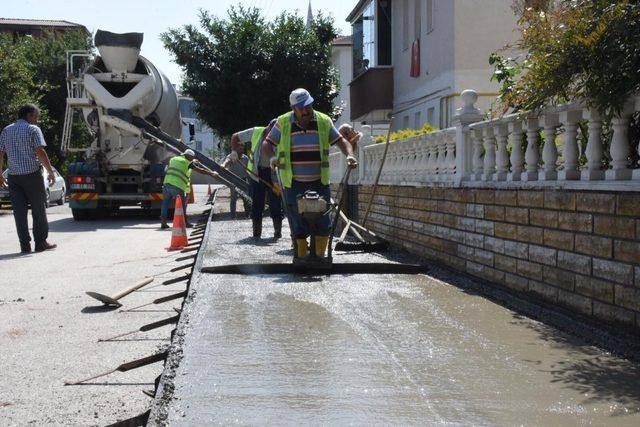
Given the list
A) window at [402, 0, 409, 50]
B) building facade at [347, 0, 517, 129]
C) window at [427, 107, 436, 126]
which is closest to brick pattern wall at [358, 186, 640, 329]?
building facade at [347, 0, 517, 129]

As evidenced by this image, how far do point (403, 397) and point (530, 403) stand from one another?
539 millimetres

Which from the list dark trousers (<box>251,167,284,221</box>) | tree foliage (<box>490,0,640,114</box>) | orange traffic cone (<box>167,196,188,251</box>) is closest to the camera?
tree foliage (<box>490,0,640,114</box>)

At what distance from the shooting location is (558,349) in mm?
4641

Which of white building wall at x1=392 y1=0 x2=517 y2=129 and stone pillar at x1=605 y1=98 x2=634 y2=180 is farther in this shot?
white building wall at x1=392 y1=0 x2=517 y2=129

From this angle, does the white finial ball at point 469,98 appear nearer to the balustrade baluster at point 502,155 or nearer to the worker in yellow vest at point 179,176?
the balustrade baluster at point 502,155

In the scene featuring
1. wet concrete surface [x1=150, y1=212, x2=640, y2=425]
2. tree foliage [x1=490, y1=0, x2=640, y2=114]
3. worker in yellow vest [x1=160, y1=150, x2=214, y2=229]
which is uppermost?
tree foliage [x1=490, y1=0, x2=640, y2=114]

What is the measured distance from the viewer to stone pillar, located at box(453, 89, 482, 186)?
7.89m

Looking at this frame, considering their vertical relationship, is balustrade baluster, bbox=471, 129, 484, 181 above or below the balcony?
below

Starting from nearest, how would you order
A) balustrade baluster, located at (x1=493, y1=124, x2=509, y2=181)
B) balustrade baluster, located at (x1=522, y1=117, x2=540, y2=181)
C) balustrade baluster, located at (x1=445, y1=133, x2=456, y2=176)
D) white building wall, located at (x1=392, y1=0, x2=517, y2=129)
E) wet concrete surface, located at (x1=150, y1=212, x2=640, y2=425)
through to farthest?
wet concrete surface, located at (x1=150, y1=212, x2=640, y2=425)
balustrade baluster, located at (x1=522, y1=117, x2=540, y2=181)
balustrade baluster, located at (x1=493, y1=124, x2=509, y2=181)
balustrade baluster, located at (x1=445, y1=133, x2=456, y2=176)
white building wall, located at (x1=392, y1=0, x2=517, y2=129)

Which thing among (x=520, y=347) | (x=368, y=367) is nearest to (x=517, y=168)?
(x=520, y=347)

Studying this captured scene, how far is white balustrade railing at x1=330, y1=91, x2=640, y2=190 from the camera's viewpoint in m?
5.00

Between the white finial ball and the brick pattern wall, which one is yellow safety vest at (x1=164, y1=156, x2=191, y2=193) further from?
the white finial ball

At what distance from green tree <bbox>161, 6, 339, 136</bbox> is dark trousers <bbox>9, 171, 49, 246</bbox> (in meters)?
17.1

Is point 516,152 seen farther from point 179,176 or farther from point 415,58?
point 415,58
